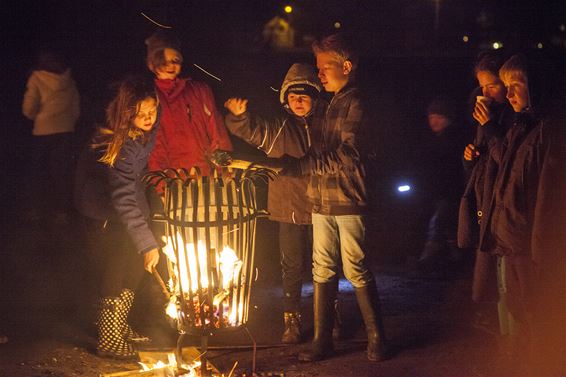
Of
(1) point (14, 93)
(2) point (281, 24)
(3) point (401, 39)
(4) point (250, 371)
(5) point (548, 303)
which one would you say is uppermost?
(2) point (281, 24)

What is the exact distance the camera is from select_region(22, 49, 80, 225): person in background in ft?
31.9

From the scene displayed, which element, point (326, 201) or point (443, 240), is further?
point (443, 240)

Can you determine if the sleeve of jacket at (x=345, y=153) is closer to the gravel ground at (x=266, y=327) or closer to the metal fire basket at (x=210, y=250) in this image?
the metal fire basket at (x=210, y=250)

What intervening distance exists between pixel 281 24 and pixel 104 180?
126 feet

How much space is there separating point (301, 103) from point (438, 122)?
11.2ft

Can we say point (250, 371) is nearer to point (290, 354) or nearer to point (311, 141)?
point (290, 354)

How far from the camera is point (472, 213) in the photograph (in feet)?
18.2

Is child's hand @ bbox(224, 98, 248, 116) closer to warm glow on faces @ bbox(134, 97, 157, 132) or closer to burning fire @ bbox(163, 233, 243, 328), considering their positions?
warm glow on faces @ bbox(134, 97, 157, 132)

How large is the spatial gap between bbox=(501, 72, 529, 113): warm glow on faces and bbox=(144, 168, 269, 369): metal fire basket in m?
1.86

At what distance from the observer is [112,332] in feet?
18.5

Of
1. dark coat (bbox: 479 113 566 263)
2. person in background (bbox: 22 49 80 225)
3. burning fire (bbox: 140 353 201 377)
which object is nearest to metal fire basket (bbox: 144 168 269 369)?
burning fire (bbox: 140 353 201 377)

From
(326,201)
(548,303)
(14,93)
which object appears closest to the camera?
(548,303)

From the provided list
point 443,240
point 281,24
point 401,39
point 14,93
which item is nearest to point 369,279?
point 443,240

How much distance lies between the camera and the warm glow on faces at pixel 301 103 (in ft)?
19.7
